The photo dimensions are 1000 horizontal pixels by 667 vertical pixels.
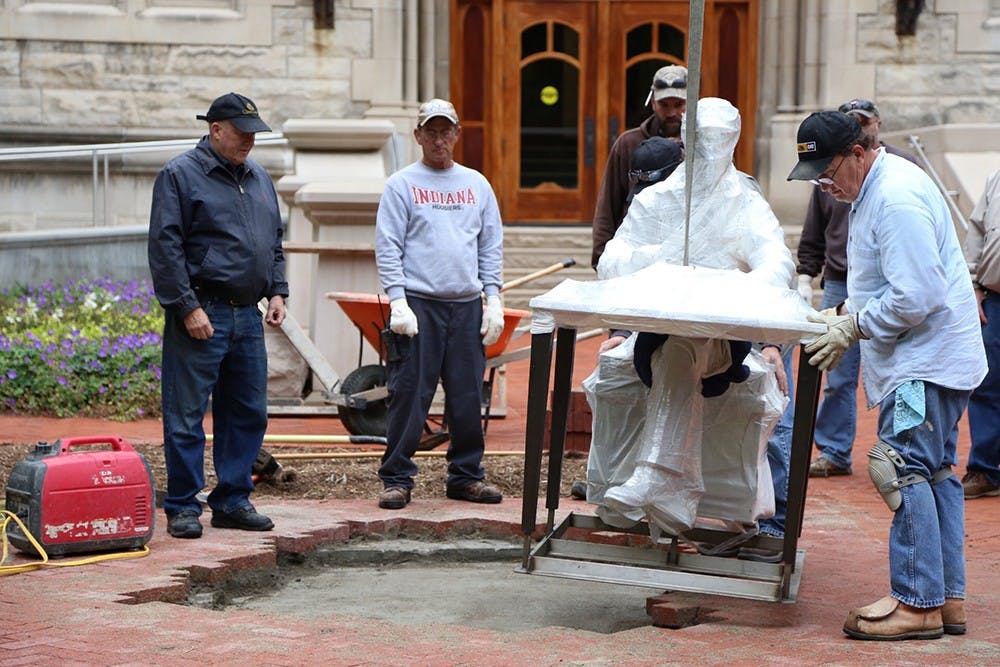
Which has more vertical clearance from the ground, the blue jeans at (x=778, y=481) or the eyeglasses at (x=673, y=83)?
the eyeglasses at (x=673, y=83)

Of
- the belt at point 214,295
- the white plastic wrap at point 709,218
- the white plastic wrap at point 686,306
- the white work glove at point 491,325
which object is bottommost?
the white work glove at point 491,325

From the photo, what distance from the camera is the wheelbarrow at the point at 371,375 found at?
8.88 m

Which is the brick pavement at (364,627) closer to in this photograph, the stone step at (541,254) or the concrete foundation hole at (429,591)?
the concrete foundation hole at (429,591)

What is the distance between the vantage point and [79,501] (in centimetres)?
590

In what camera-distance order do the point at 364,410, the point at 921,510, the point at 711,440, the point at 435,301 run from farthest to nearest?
the point at 364,410 < the point at 435,301 < the point at 711,440 < the point at 921,510

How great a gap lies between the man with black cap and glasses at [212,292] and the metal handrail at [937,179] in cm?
788

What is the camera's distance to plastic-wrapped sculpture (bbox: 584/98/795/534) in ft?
17.3

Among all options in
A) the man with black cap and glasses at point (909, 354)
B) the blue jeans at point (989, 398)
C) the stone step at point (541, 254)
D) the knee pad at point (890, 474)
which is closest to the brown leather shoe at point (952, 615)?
the man with black cap and glasses at point (909, 354)

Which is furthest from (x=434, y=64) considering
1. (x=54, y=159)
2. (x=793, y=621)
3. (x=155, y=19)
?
(x=793, y=621)

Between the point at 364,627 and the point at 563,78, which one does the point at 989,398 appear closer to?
the point at 364,627

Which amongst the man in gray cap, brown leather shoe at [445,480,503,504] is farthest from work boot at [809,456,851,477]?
brown leather shoe at [445,480,503,504]

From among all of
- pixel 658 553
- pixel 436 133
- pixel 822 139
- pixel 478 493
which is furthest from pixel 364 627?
pixel 436 133

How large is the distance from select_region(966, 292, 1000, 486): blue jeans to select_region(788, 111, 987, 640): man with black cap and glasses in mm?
2796

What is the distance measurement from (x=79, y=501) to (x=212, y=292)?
1073 millimetres
